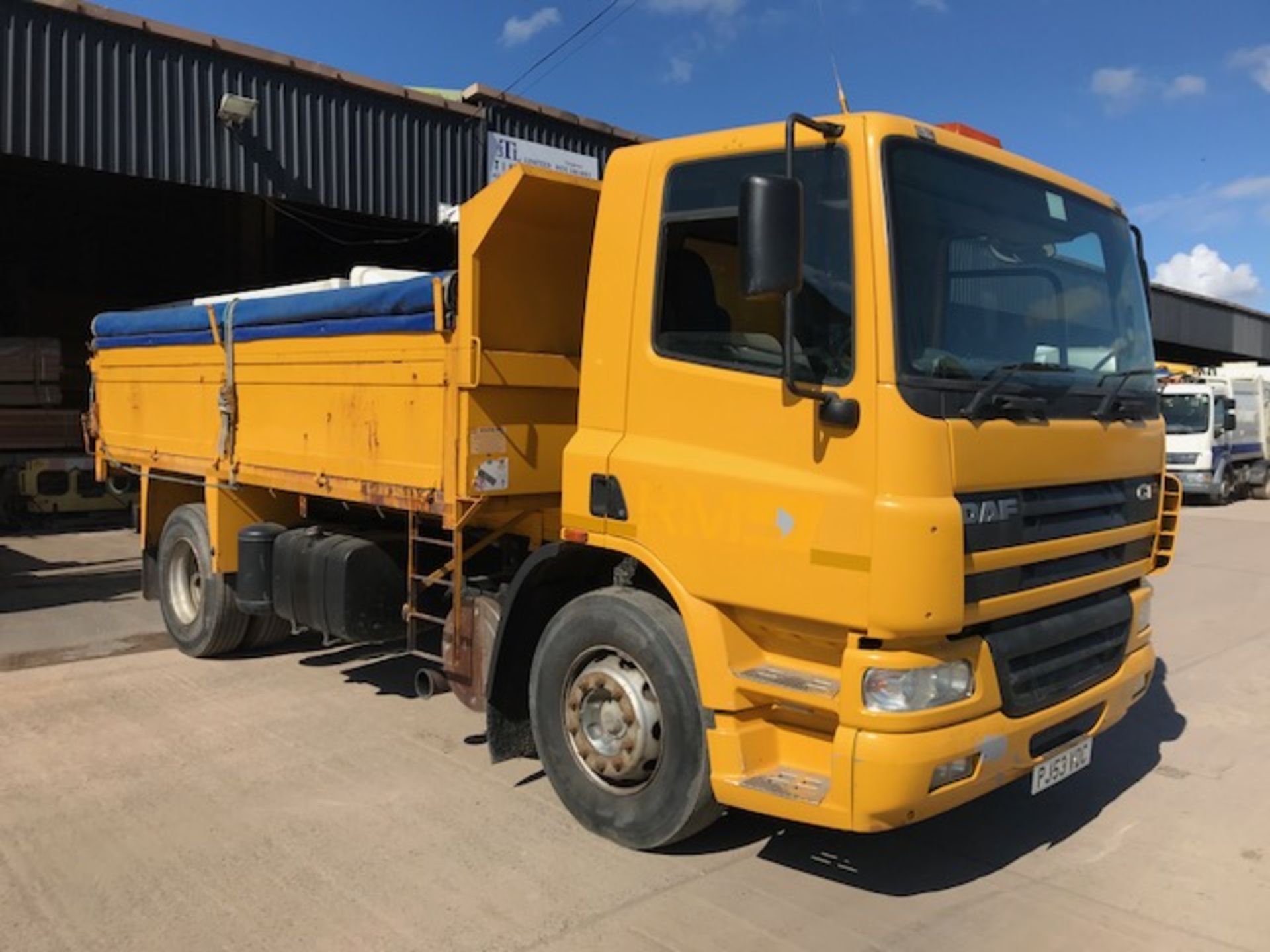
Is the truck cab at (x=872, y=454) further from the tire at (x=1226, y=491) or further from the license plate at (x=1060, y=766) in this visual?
the tire at (x=1226, y=491)

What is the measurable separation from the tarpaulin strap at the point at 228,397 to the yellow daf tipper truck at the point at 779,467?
121 cm

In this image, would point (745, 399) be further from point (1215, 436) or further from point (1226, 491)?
point (1226, 491)

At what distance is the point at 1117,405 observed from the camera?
391 centimetres

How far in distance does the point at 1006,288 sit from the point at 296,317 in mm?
3790

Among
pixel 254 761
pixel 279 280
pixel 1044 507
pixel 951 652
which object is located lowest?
pixel 254 761

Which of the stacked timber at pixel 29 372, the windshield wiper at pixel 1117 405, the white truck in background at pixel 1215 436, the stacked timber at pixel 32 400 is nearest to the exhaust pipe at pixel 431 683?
the windshield wiper at pixel 1117 405

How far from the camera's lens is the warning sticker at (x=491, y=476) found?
4.56 m

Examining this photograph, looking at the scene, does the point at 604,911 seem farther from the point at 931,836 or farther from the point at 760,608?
the point at 931,836

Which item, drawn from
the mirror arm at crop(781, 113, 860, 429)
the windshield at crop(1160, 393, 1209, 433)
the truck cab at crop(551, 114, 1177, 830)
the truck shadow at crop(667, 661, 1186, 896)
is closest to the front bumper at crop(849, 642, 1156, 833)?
the truck cab at crop(551, 114, 1177, 830)

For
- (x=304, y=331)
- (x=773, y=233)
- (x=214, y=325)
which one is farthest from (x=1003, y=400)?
(x=214, y=325)

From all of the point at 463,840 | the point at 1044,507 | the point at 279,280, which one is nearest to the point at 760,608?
the point at 1044,507

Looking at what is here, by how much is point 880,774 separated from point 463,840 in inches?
72.6

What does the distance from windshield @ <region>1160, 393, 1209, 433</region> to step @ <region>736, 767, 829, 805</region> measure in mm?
19213

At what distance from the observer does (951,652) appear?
3297 millimetres
